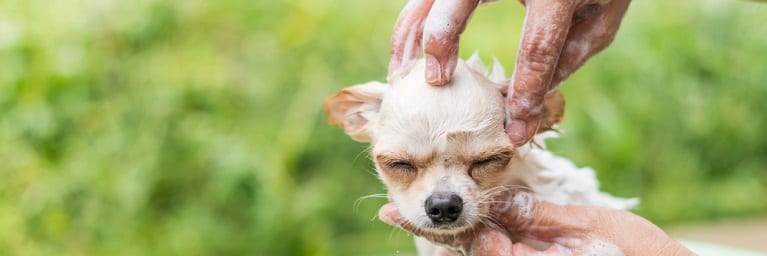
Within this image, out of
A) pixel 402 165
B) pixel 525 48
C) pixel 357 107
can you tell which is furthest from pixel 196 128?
pixel 525 48

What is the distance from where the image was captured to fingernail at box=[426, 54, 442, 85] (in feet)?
4.69

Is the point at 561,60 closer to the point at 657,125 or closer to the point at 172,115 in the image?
the point at 172,115

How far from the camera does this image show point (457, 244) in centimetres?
158

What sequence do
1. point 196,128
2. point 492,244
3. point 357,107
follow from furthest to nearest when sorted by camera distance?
point 196,128 < point 357,107 < point 492,244

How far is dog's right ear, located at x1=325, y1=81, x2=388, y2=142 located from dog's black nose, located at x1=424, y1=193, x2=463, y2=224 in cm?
23

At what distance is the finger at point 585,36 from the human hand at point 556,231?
221mm

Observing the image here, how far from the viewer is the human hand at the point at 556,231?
1.53 meters

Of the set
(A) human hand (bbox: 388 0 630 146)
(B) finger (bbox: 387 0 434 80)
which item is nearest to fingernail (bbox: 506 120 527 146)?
(A) human hand (bbox: 388 0 630 146)

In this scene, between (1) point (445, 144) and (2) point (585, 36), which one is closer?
(1) point (445, 144)

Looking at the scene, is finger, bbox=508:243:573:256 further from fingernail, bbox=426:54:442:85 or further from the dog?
fingernail, bbox=426:54:442:85

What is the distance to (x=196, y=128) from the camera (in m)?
3.57

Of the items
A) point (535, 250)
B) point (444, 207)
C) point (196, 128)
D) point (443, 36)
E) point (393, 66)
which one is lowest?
point (196, 128)

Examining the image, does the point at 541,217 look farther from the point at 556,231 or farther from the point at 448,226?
the point at 448,226

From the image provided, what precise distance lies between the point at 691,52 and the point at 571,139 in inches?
40.1
